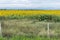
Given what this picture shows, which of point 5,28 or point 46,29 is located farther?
point 5,28

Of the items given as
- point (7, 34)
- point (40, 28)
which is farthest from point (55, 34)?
point (7, 34)

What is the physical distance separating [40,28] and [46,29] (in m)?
0.70

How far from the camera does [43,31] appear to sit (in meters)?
14.3

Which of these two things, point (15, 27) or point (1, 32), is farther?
point (15, 27)

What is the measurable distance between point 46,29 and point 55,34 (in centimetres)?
81

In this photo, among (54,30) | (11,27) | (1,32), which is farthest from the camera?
(11,27)

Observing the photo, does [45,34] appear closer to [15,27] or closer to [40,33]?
[40,33]

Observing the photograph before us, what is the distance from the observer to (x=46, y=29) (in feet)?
46.8

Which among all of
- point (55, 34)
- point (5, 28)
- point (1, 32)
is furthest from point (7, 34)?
point (55, 34)

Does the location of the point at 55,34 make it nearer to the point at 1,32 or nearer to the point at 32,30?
the point at 32,30

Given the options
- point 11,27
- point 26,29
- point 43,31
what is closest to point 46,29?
point 43,31

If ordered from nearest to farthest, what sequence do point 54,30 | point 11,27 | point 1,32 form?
point 1,32, point 54,30, point 11,27

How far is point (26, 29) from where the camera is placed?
14977 millimetres

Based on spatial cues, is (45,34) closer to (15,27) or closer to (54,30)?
(54,30)
